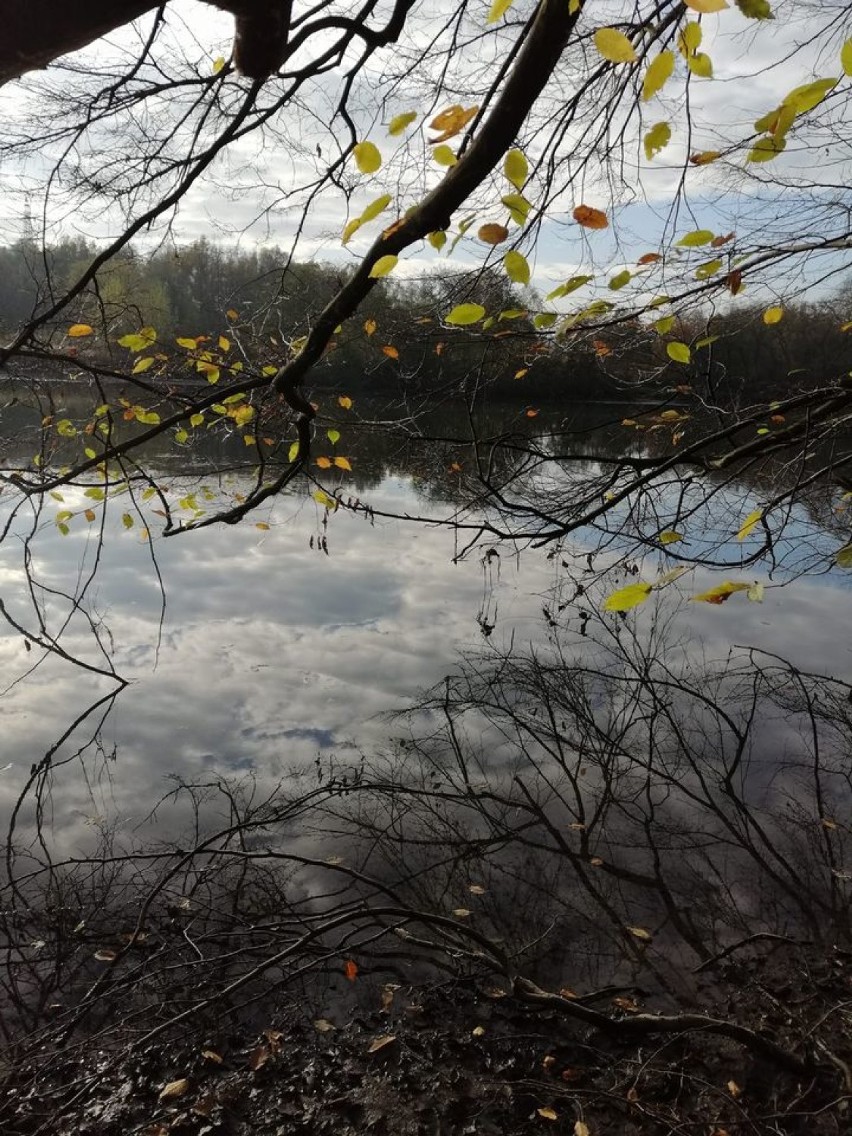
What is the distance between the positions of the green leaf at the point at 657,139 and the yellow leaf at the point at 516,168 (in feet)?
1.22

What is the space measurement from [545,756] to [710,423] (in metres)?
9.51

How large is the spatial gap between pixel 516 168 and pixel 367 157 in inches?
11.8

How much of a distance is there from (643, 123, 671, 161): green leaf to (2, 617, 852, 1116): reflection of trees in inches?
93.5

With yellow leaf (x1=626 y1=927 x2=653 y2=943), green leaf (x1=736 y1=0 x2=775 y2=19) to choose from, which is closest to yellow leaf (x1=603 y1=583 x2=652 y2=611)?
green leaf (x1=736 y1=0 x2=775 y2=19)

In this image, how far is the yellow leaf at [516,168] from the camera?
121cm

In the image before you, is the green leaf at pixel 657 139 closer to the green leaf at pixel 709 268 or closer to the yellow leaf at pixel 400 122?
the yellow leaf at pixel 400 122

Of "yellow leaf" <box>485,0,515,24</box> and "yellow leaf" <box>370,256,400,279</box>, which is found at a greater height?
"yellow leaf" <box>485,0,515,24</box>

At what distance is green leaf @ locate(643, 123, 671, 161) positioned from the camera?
141cm

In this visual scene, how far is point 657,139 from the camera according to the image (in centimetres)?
142

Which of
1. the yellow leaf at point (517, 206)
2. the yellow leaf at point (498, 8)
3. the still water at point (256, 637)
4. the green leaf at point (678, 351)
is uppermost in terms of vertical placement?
the yellow leaf at point (498, 8)

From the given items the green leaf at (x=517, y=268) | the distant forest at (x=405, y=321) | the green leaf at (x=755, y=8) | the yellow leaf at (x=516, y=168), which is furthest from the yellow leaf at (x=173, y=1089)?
the green leaf at (x=755, y=8)

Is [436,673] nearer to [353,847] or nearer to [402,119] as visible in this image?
[353,847]

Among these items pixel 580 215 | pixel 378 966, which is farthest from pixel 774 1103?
pixel 580 215

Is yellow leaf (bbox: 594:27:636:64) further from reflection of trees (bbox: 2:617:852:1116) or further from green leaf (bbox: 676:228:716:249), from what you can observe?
reflection of trees (bbox: 2:617:852:1116)
